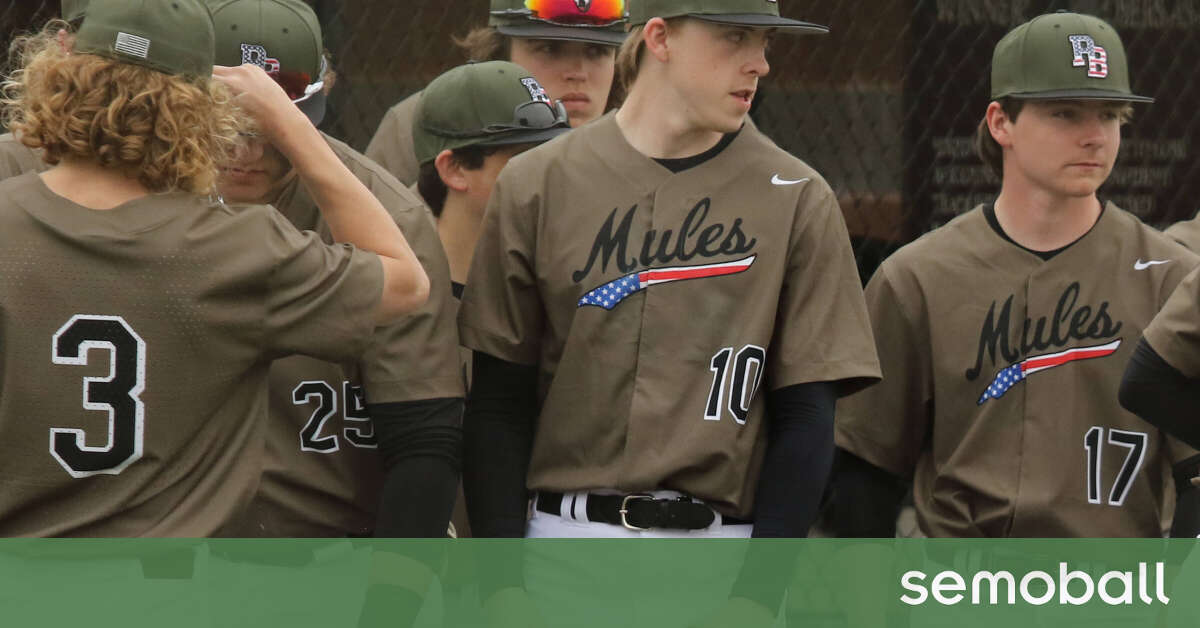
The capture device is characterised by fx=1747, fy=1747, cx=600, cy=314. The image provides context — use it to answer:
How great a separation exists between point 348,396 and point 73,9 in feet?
2.56

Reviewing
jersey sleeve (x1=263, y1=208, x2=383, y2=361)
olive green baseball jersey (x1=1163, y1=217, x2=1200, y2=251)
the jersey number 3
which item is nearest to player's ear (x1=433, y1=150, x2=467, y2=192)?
jersey sleeve (x1=263, y1=208, x2=383, y2=361)

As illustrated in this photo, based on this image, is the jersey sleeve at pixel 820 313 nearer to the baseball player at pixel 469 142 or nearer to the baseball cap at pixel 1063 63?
the baseball player at pixel 469 142

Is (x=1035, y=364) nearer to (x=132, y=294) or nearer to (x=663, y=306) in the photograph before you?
(x=663, y=306)

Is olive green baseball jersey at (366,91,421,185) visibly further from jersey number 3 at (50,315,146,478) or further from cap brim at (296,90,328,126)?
jersey number 3 at (50,315,146,478)

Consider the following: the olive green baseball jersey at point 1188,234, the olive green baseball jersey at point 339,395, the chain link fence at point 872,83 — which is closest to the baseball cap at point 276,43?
the olive green baseball jersey at point 339,395

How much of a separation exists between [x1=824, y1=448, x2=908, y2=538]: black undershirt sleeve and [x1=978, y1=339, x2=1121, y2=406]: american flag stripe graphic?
244 mm

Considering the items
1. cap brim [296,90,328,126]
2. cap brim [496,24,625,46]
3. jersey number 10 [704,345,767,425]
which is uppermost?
cap brim [296,90,328,126]

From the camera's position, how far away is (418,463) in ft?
8.70

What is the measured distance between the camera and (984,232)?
3.32 meters

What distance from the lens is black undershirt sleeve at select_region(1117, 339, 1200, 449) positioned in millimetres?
2752

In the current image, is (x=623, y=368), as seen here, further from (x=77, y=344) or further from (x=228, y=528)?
(x=77, y=344)

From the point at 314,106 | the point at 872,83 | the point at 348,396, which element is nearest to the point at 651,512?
the point at 348,396

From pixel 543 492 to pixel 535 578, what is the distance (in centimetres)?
15

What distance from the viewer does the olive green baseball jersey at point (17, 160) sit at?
2.74 metres
